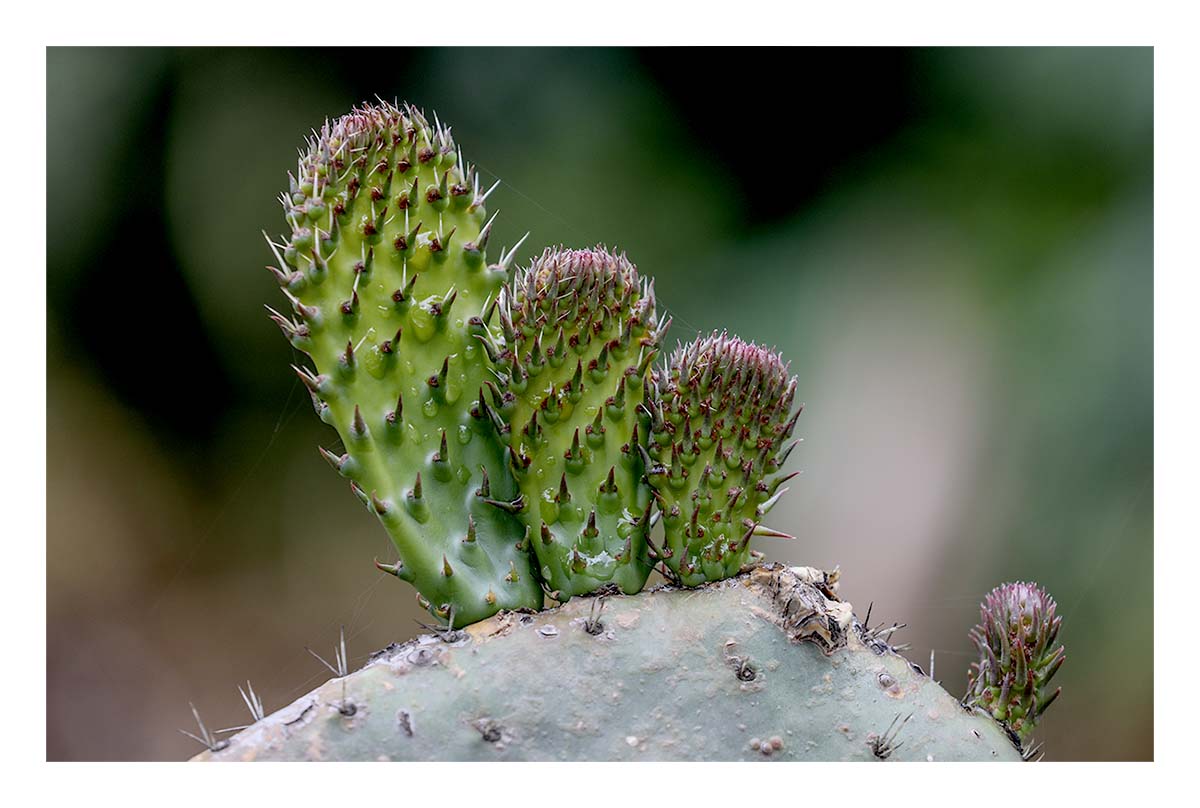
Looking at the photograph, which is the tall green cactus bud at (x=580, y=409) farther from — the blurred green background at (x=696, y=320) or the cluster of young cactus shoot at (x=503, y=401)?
the blurred green background at (x=696, y=320)

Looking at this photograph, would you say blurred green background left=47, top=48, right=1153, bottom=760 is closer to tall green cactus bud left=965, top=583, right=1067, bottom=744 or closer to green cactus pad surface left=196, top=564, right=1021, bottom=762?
tall green cactus bud left=965, top=583, right=1067, bottom=744

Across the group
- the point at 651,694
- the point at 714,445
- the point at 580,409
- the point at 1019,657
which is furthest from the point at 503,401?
the point at 1019,657

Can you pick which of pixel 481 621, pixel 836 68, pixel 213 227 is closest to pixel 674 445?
pixel 481 621

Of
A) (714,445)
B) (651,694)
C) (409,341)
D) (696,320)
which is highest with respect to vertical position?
(696,320)

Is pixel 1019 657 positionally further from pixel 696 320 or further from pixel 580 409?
pixel 696 320

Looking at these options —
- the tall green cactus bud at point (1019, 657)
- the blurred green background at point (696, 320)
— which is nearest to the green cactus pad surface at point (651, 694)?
the tall green cactus bud at point (1019, 657)

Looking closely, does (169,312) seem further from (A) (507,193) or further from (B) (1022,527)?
(B) (1022,527)

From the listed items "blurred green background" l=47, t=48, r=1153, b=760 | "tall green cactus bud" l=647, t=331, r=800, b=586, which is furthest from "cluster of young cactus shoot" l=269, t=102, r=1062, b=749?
"blurred green background" l=47, t=48, r=1153, b=760
